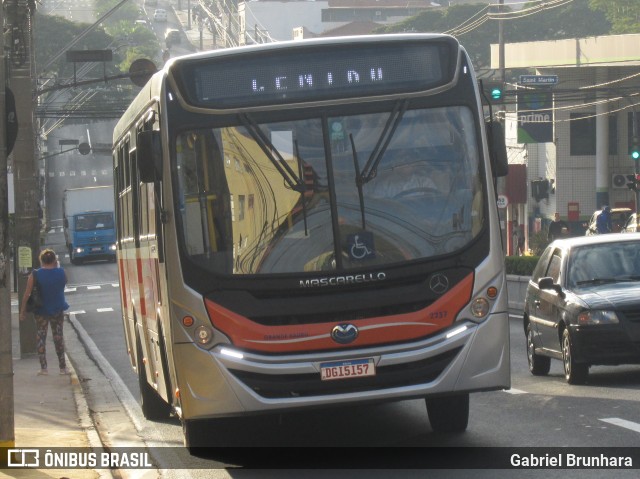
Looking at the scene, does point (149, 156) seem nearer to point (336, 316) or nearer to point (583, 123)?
point (336, 316)

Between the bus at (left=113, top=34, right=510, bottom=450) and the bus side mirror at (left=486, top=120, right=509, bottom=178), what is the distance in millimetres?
256

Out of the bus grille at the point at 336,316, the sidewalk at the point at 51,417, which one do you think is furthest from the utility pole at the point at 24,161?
the bus grille at the point at 336,316

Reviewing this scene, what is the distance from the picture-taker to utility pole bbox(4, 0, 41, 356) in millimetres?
22266

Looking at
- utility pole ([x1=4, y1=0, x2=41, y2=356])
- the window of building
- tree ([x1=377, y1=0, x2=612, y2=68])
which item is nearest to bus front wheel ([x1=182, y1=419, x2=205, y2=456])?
utility pole ([x1=4, y1=0, x2=41, y2=356])

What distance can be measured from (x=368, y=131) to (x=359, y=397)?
188cm

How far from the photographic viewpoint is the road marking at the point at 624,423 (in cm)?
1083

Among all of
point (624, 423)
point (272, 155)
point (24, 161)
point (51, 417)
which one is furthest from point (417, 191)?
point (24, 161)

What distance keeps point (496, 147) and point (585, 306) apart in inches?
159

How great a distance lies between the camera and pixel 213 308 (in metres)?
9.76

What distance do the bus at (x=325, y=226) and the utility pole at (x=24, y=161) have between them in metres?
12.6

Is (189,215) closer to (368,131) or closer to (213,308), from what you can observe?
(213,308)

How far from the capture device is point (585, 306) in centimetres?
1403

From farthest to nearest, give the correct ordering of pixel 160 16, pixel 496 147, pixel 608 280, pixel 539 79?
1. pixel 160 16
2. pixel 539 79
3. pixel 608 280
4. pixel 496 147

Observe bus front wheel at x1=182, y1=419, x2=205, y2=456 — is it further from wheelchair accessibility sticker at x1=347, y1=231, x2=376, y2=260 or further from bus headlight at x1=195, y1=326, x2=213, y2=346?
wheelchair accessibility sticker at x1=347, y1=231, x2=376, y2=260
